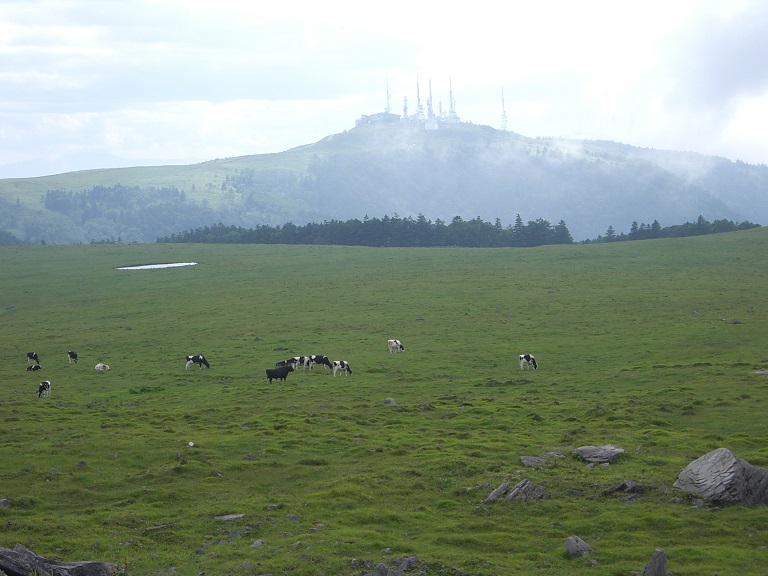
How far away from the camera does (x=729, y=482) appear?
20609mm

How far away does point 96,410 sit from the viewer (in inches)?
1351

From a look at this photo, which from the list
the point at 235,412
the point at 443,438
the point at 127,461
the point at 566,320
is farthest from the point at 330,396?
the point at 566,320

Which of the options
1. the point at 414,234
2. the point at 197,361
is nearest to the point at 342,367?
the point at 197,361

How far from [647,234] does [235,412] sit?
125419 mm

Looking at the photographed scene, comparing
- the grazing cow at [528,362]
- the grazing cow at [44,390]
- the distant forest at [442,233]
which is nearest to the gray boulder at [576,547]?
the grazing cow at [528,362]

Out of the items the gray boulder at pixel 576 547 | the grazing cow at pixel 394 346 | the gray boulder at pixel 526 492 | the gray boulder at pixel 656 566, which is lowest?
the gray boulder at pixel 576 547

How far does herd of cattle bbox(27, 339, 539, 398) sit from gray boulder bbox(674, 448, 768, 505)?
22.2 metres

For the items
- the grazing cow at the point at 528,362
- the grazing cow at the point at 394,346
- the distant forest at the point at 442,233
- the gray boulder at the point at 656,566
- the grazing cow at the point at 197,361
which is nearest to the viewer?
the gray boulder at the point at 656,566

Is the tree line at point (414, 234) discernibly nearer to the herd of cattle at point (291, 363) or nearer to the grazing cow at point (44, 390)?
the herd of cattle at point (291, 363)

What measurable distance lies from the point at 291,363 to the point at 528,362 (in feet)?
42.2

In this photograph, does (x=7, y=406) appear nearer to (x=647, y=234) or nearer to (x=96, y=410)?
(x=96, y=410)

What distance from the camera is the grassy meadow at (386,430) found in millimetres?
18938

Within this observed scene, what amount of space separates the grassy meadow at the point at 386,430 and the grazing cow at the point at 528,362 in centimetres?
53

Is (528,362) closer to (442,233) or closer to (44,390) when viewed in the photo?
(44,390)
